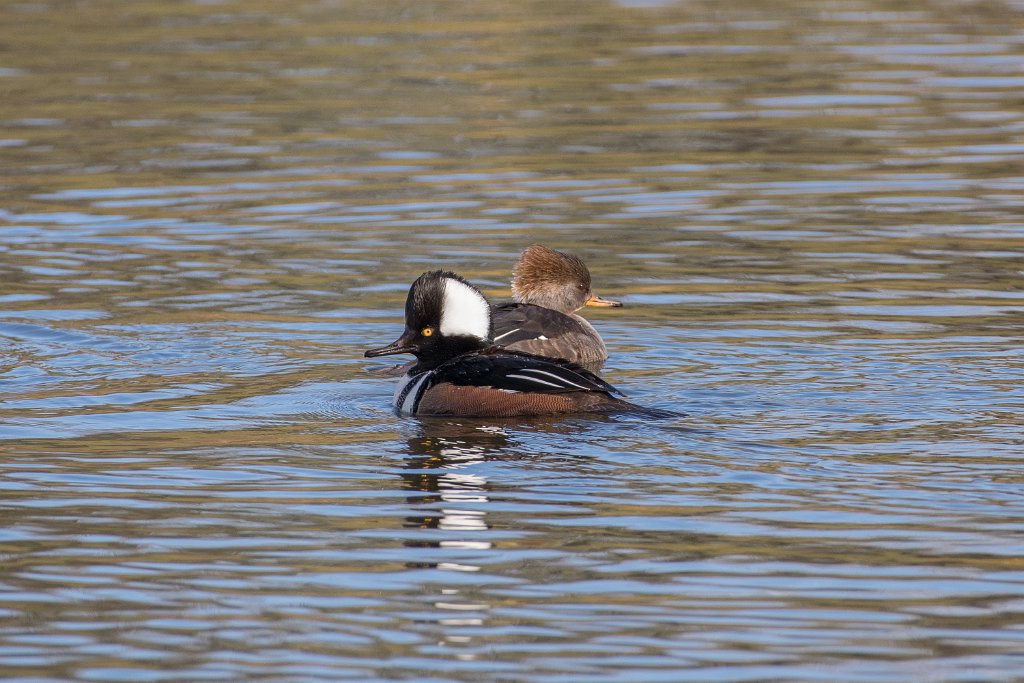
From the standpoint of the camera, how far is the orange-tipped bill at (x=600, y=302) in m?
11.5

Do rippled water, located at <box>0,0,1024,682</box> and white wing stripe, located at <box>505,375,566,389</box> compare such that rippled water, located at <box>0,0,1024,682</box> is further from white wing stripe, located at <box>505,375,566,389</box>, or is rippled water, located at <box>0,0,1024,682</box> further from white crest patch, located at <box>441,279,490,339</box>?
white crest patch, located at <box>441,279,490,339</box>

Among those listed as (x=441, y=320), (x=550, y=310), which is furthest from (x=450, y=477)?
(x=550, y=310)

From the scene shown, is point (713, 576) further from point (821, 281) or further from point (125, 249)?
point (125, 249)

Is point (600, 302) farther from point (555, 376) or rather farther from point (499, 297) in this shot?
point (555, 376)

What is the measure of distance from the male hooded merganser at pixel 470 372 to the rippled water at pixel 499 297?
→ 0.17 metres

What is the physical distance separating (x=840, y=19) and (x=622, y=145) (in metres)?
8.32

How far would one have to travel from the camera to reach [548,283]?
1174 cm

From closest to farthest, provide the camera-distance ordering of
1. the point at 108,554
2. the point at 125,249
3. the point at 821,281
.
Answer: the point at 108,554 < the point at 821,281 < the point at 125,249

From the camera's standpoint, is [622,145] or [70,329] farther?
[622,145]

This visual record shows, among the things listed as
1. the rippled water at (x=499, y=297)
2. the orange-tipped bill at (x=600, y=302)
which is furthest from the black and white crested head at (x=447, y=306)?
the orange-tipped bill at (x=600, y=302)

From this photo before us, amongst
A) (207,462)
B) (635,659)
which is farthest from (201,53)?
(635,659)

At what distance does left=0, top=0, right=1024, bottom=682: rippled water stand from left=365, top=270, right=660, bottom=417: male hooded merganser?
17 cm

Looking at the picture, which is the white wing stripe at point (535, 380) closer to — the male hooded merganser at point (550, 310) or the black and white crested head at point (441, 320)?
the black and white crested head at point (441, 320)

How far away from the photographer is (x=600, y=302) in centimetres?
1165
